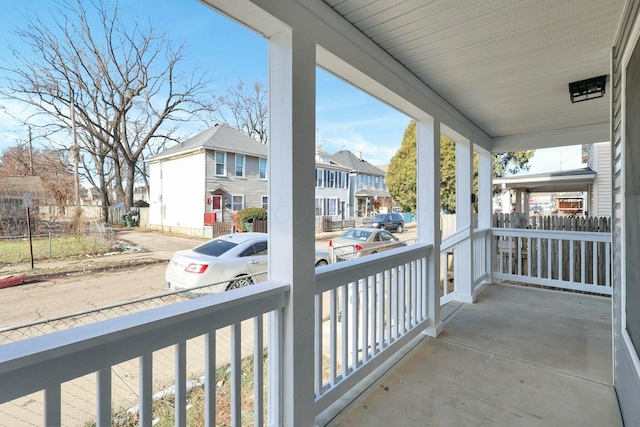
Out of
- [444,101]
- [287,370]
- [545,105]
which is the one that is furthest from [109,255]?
[545,105]

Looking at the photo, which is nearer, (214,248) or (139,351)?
(139,351)

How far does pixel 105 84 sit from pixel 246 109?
606 millimetres

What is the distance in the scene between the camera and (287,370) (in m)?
1.54

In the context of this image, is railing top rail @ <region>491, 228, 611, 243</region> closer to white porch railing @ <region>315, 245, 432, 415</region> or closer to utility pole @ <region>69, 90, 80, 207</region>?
white porch railing @ <region>315, 245, 432, 415</region>

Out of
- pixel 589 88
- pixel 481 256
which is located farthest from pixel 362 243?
pixel 481 256

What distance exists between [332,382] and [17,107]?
192 centimetres

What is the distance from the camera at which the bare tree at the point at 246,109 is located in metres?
1.34

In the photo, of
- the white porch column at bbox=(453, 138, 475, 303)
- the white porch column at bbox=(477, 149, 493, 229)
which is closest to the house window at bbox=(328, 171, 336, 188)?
the white porch column at bbox=(453, 138, 475, 303)

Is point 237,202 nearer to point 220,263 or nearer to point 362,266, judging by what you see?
point 220,263

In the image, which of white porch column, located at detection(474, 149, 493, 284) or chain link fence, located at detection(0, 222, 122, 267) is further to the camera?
white porch column, located at detection(474, 149, 493, 284)

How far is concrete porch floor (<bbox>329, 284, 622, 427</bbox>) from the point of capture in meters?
1.88

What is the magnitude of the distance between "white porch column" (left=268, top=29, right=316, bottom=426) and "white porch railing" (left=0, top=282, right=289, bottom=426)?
103 millimetres

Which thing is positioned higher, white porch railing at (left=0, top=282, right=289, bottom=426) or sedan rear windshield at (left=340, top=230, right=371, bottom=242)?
sedan rear windshield at (left=340, top=230, right=371, bottom=242)

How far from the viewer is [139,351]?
3.44 feet
